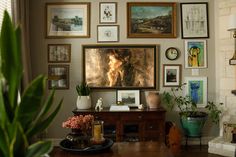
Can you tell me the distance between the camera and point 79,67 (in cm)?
498

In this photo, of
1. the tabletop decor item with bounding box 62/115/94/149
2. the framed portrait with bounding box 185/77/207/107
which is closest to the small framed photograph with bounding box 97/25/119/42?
the framed portrait with bounding box 185/77/207/107

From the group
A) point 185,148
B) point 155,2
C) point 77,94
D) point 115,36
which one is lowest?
point 185,148

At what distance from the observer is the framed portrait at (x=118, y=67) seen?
495cm

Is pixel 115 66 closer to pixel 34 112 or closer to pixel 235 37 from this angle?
pixel 235 37

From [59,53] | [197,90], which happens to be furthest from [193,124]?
[59,53]

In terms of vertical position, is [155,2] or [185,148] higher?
[155,2]

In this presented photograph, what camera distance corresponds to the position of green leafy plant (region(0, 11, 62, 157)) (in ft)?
3.11

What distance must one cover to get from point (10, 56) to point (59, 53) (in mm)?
4068

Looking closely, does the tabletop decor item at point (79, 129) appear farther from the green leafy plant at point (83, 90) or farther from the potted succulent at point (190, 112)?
the potted succulent at point (190, 112)

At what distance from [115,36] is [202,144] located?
2.33 metres

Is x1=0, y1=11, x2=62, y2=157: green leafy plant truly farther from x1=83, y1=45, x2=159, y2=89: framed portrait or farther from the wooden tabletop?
x1=83, y1=45, x2=159, y2=89: framed portrait

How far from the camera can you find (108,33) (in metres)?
4.95

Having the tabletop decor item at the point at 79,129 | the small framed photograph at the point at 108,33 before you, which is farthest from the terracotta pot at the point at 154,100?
the tabletop decor item at the point at 79,129

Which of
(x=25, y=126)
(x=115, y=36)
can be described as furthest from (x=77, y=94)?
(x=25, y=126)
